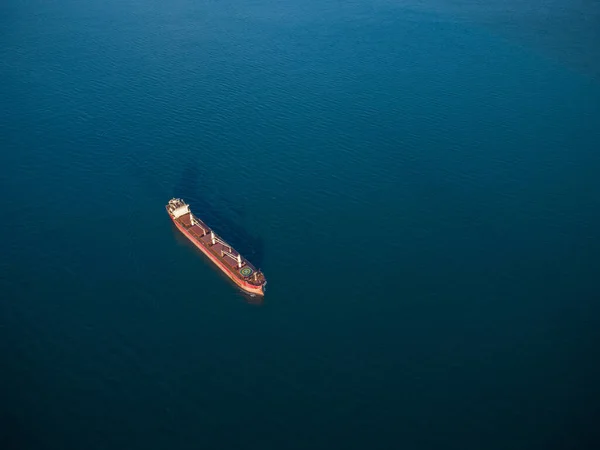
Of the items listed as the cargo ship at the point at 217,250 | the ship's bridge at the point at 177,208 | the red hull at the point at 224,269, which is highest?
the ship's bridge at the point at 177,208

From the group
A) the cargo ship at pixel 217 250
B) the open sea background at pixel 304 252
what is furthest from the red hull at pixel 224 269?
the open sea background at pixel 304 252

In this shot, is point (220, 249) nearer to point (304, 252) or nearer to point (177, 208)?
point (177, 208)

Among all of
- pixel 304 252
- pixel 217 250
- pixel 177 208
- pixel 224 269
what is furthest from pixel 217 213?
pixel 304 252

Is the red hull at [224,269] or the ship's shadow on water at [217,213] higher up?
the ship's shadow on water at [217,213]

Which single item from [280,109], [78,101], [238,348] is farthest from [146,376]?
[78,101]

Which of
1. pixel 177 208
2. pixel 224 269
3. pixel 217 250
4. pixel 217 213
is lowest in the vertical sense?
pixel 224 269

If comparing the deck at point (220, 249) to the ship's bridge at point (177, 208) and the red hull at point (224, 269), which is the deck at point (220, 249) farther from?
the ship's bridge at point (177, 208)

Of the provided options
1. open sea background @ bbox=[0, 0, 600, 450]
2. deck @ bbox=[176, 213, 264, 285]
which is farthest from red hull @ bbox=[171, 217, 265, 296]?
open sea background @ bbox=[0, 0, 600, 450]
